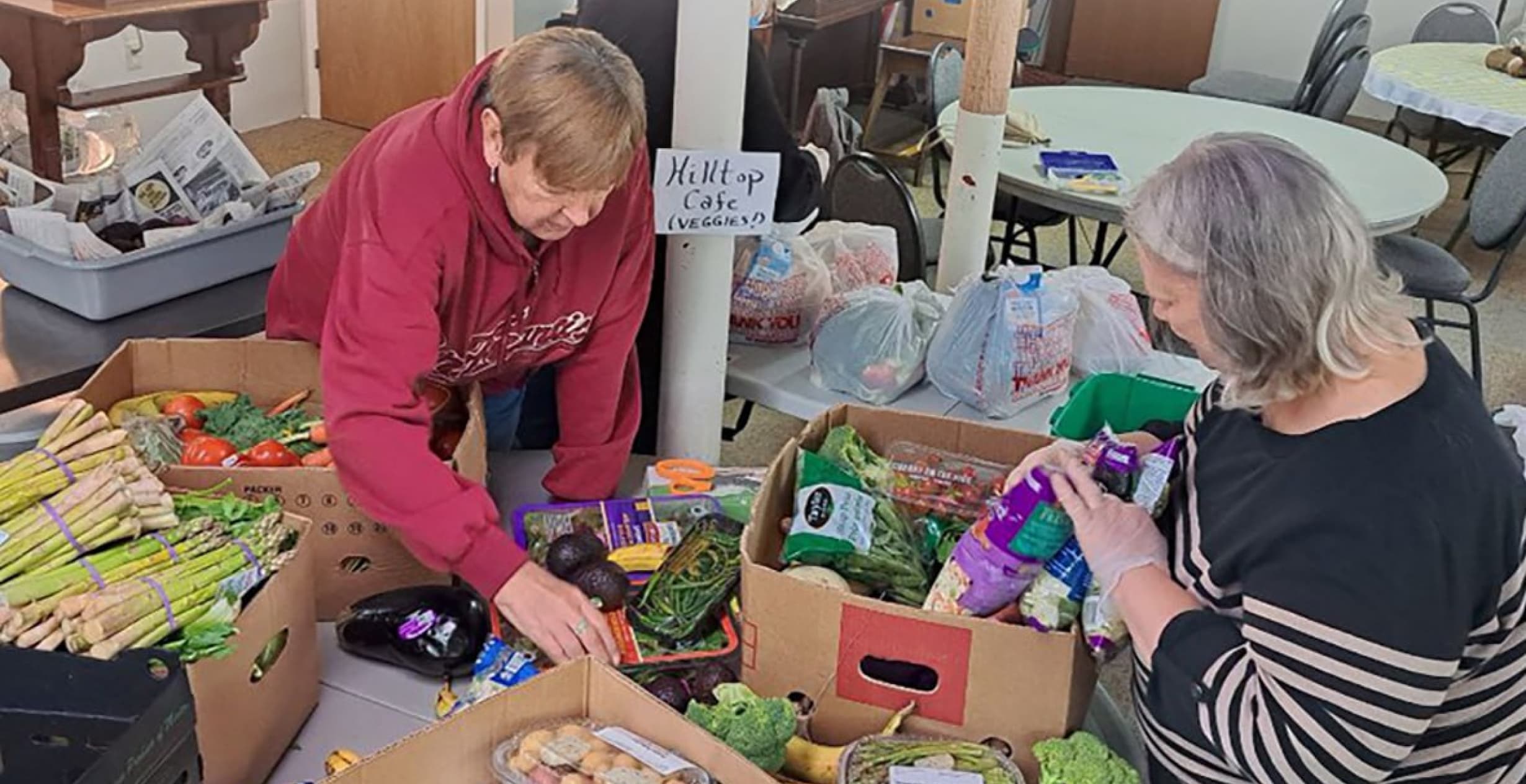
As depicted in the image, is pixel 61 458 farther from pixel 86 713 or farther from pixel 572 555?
pixel 572 555

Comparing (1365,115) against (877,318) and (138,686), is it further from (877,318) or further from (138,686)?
(138,686)

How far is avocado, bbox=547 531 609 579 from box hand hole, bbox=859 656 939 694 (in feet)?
1.06

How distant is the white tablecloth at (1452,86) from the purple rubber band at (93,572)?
4.69m

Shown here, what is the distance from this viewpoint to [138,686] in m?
1.04

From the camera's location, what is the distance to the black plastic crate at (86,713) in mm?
1015

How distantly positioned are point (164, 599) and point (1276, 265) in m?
0.97

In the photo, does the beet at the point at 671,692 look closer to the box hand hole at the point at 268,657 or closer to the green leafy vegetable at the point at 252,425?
the box hand hole at the point at 268,657

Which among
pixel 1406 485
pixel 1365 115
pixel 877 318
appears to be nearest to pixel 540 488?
pixel 877 318

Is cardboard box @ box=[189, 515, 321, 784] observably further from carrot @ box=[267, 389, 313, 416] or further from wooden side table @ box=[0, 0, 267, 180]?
wooden side table @ box=[0, 0, 267, 180]

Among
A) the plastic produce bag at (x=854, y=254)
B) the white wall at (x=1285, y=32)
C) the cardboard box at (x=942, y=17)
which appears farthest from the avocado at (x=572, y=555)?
the white wall at (x=1285, y=32)

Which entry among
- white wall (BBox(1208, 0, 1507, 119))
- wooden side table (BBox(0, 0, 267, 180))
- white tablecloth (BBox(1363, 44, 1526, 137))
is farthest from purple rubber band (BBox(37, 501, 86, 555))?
white wall (BBox(1208, 0, 1507, 119))

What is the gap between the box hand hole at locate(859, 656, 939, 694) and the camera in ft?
4.25

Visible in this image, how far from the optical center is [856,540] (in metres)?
1.41

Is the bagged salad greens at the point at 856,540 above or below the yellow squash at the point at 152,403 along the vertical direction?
above
